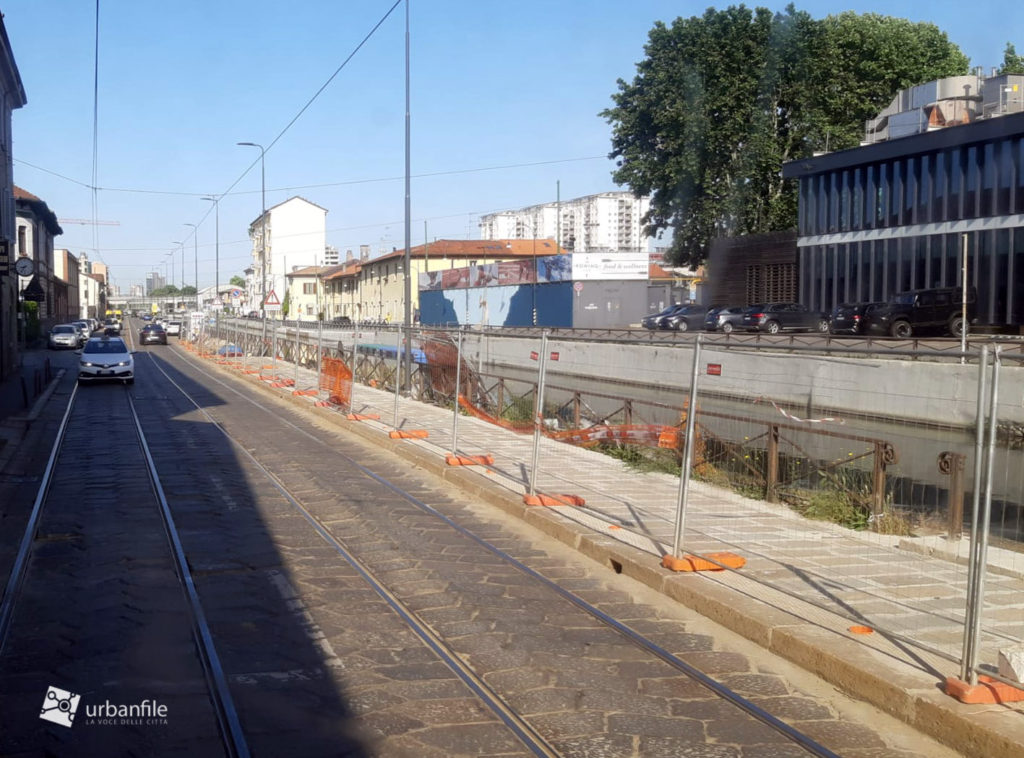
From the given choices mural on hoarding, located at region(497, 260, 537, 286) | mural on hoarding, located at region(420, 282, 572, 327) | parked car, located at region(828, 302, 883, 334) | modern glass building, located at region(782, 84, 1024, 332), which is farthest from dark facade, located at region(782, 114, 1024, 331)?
mural on hoarding, located at region(497, 260, 537, 286)

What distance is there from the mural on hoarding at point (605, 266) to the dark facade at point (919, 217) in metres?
12.6

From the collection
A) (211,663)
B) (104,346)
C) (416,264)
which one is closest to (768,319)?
(104,346)

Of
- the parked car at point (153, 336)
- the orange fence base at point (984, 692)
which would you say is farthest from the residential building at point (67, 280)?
the orange fence base at point (984, 692)

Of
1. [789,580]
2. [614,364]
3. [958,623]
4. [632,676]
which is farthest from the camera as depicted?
[614,364]

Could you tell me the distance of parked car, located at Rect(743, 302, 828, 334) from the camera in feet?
140

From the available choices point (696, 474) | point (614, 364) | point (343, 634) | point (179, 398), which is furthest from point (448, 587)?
point (179, 398)

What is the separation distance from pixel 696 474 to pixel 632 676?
585cm

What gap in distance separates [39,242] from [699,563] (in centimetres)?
7104

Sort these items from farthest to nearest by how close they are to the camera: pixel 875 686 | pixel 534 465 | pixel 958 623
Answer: pixel 534 465
pixel 958 623
pixel 875 686

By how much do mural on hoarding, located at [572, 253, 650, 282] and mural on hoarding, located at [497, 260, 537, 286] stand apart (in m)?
5.61

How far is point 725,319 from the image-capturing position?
44812 mm

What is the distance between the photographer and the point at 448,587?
784cm

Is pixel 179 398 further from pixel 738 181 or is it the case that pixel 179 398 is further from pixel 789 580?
pixel 738 181

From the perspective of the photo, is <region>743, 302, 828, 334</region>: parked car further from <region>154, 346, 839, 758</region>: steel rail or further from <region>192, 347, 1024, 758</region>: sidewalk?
<region>192, 347, 1024, 758</region>: sidewalk
